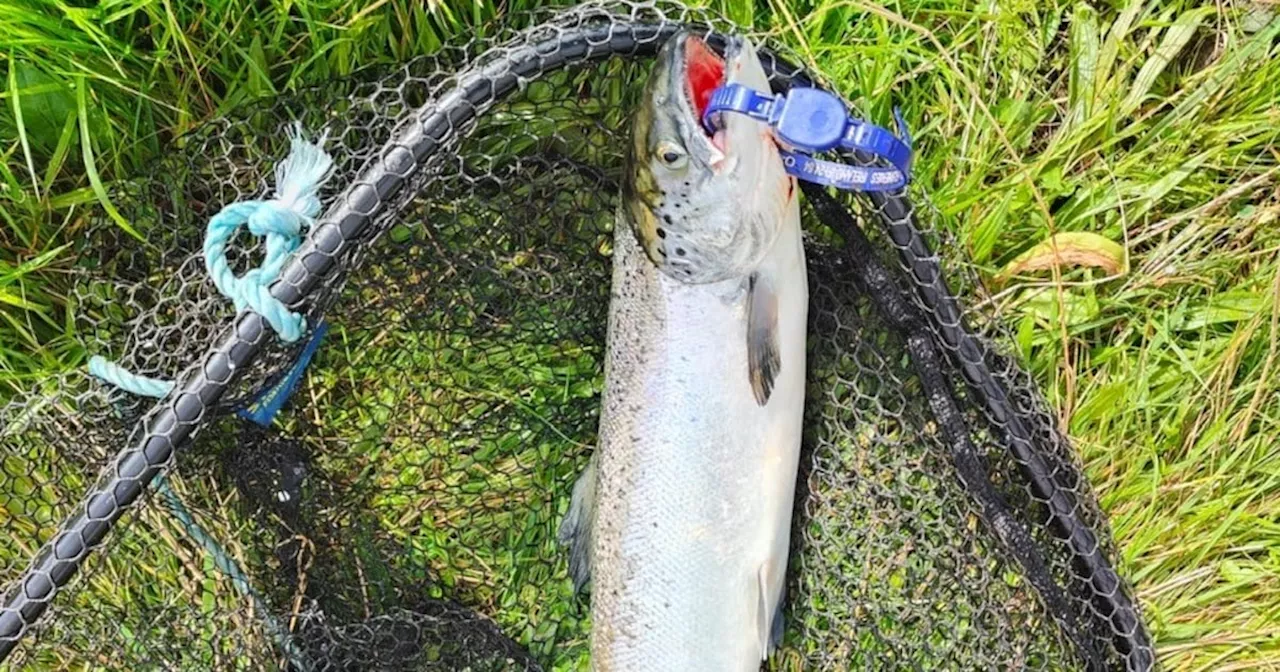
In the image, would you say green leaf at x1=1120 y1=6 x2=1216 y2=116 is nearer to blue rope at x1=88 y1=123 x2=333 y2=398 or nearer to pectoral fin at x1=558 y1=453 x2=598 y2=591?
pectoral fin at x1=558 y1=453 x2=598 y2=591

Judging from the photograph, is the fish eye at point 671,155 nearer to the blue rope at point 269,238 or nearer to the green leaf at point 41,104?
the blue rope at point 269,238

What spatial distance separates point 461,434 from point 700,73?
94cm

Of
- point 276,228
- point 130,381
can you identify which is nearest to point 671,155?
point 276,228

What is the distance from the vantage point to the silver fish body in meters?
1.75

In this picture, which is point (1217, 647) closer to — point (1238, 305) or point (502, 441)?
point (1238, 305)

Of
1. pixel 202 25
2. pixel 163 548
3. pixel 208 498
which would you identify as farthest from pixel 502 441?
pixel 202 25

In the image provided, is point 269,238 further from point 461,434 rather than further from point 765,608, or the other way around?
point 765,608

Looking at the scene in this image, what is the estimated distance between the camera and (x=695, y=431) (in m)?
1.83

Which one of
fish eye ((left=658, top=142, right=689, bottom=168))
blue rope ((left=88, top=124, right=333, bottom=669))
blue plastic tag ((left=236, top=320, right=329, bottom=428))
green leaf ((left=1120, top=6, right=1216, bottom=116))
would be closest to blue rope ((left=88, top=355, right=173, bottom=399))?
blue rope ((left=88, top=124, right=333, bottom=669))

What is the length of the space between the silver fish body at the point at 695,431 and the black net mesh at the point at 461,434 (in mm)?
169

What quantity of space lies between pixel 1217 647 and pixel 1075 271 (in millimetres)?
875

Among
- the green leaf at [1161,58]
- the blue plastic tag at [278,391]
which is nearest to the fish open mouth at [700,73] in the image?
the blue plastic tag at [278,391]

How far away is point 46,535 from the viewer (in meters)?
2.20

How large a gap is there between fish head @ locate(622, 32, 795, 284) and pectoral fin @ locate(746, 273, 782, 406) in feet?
0.13
